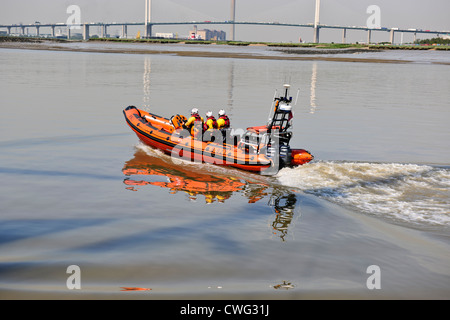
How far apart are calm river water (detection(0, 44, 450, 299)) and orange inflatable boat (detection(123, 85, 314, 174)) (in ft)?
0.84

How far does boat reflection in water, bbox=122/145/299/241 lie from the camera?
7.97 m

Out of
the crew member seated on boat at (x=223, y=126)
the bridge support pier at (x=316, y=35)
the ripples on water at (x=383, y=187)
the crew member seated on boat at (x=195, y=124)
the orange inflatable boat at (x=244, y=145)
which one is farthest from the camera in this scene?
the bridge support pier at (x=316, y=35)

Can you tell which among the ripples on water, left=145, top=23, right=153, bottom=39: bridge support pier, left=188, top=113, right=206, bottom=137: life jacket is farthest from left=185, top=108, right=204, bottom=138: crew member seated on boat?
left=145, top=23, right=153, bottom=39: bridge support pier

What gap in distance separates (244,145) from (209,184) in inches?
65.9

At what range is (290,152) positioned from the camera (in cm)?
1024

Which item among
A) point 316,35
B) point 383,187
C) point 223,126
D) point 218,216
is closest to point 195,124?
point 223,126

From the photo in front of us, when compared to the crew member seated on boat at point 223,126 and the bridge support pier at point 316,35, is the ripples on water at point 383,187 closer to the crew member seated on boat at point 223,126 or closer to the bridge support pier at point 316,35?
the crew member seated on boat at point 223,126

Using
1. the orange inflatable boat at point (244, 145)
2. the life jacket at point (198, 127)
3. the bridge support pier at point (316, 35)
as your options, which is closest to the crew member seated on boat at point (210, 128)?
the orange inflatable boat at point (244, 145)

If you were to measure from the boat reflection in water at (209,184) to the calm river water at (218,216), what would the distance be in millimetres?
38

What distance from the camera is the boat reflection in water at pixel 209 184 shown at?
26.2 feet

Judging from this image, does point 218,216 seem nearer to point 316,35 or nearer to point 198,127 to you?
point 198,127
